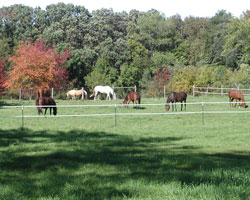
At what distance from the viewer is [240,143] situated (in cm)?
1147

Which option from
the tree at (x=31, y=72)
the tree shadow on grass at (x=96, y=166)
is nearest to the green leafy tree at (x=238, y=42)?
the tree at (x=31, y=72)

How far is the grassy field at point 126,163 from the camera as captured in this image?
16.2ft

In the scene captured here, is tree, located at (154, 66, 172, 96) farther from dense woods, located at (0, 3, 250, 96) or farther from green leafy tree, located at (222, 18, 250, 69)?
green leafy tree, located at (222, 18, 250, 69)

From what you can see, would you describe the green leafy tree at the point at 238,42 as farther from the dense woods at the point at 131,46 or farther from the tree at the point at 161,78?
the tree at the point at 161,78

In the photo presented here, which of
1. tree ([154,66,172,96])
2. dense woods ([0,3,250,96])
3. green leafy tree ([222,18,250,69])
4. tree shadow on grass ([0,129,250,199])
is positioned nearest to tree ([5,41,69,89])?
dense woods ([0,3,250,96])

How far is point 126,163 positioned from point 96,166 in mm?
712

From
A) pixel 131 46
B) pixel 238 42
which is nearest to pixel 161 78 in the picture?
pixel 131 46

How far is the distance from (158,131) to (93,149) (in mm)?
5262

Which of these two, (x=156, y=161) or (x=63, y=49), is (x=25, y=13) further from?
(x=156, y=161)

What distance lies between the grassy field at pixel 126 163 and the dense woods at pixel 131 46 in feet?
88.0

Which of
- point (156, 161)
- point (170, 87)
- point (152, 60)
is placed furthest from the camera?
point (152, 60)

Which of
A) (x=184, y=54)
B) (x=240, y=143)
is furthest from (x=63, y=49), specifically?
(x=240, y=143)

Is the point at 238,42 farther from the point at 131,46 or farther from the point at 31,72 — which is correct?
the point at 31,72

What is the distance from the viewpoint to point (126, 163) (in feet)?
24.1
